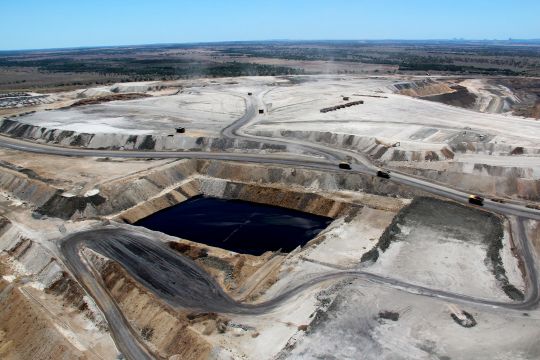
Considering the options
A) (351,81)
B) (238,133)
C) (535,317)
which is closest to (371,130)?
(238,133)

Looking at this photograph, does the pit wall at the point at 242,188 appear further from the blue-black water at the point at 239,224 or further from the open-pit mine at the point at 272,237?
the blue-black water at the point at 239,224

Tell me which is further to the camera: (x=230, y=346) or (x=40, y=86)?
(x=40, y=86)

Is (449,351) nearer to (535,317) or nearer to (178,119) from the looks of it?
(535,317)

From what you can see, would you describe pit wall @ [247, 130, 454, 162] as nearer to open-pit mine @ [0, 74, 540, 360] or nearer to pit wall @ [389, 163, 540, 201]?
open-pit mine @ [0, 74, 540, 360]

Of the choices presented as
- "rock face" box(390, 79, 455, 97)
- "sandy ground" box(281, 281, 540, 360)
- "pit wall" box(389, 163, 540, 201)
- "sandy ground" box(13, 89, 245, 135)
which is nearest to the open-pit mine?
"sandy ground" box(281, 281, 540, 360)

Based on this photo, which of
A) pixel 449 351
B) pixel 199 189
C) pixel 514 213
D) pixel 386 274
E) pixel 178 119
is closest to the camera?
pixel 449 351

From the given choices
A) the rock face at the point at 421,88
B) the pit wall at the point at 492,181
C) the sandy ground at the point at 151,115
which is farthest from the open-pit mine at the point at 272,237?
the rock face at the point at 421,88

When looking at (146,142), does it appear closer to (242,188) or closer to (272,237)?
(242,188)

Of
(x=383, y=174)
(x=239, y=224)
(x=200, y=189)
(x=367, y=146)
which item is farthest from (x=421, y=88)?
(x=239, y=224)
